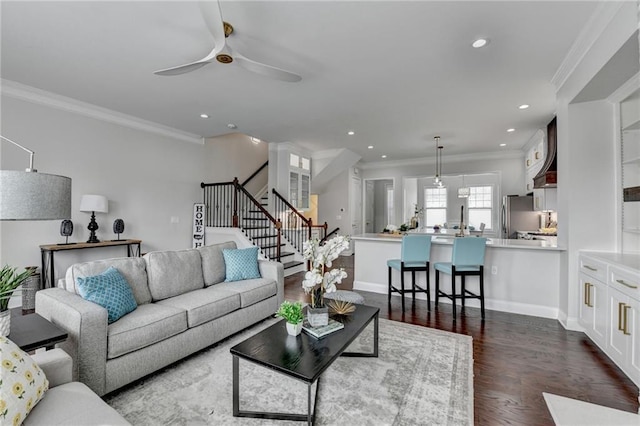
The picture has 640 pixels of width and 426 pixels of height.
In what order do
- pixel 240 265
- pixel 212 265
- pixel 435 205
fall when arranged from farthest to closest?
pixel 435 205
pixel 240 265
pixel 212 265

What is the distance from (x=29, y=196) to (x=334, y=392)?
2.17m

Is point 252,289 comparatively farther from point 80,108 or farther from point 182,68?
point 80,108

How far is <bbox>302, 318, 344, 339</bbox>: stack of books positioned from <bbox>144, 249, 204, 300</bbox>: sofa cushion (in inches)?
61.2

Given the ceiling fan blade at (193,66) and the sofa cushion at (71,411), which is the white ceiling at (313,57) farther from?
the sofa cushion at (71,411)

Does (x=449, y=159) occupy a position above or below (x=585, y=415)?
above

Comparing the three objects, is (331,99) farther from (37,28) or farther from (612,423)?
(612,423)

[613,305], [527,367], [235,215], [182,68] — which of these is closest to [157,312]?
[182,68]

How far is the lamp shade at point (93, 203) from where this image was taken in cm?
429

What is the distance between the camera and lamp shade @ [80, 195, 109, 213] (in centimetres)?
429

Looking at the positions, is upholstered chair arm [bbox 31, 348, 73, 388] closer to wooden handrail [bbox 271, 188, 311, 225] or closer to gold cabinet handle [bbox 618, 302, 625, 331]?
gold cabinet handle [bbox 618, 302, 625, 331]

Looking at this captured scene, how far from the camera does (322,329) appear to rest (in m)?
2.14

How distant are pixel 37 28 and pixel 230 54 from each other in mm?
1811

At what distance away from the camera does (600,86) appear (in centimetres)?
279

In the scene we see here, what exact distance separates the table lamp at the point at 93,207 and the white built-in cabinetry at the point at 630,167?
6.52m
